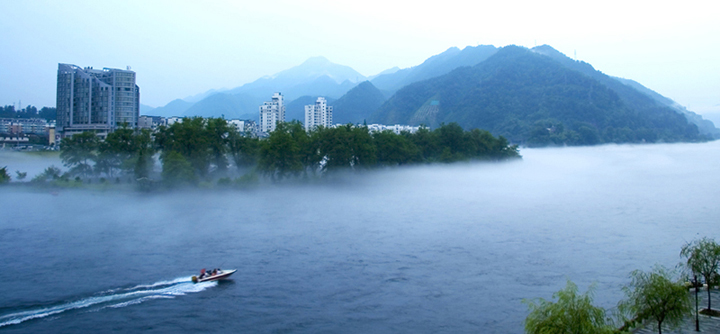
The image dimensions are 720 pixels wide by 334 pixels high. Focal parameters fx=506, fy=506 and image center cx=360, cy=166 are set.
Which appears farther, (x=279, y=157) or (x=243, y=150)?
(x=243, y=150)

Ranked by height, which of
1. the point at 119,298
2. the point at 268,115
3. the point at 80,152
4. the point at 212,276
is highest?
the point at 268,115

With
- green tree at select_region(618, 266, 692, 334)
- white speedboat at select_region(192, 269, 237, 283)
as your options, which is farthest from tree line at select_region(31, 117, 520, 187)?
green tree at select_region(618, 266, 692, 334)

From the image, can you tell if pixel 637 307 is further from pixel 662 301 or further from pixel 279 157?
pixel 279 157

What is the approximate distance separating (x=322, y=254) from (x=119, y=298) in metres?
4.36

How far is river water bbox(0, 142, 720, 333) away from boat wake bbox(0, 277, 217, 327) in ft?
0.11

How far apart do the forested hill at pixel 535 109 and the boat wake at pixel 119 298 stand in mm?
58440

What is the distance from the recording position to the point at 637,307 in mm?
5727

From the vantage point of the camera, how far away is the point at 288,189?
75.0 feet

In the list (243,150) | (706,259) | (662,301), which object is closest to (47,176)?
(243,150)

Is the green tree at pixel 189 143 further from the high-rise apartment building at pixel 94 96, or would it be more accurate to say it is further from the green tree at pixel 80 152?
the high-rise apartment building at pixel 94 96

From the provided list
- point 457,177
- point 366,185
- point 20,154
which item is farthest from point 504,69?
point 20,154

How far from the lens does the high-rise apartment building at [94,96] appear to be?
3372 cm

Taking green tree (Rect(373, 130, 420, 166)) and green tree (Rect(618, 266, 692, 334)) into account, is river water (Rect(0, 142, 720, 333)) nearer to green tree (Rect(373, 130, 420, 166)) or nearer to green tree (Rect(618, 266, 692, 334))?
green tree (Rect(618, 266, 692, 334))

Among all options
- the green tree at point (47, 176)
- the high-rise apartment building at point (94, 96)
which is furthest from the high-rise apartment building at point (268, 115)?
the green tree at point (47, 176)
